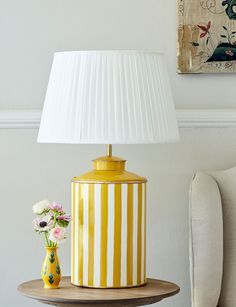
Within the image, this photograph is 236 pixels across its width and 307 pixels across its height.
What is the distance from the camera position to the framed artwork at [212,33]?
8.54ft

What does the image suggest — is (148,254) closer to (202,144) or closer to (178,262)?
(178,262)

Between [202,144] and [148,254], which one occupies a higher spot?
[202,144]

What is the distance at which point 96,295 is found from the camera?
2.13 m

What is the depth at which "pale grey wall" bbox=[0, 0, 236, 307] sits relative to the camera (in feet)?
8.65

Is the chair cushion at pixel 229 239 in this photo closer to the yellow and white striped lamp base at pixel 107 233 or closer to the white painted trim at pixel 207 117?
the white painted trim at pixel 207 117

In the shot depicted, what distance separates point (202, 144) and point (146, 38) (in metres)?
0.42

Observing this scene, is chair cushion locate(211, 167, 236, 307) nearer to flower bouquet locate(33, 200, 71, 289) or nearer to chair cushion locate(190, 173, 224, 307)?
chair cushion locate(190, 173, 224, 307)

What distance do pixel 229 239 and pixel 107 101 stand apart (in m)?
0.65

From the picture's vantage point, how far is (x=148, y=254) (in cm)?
265

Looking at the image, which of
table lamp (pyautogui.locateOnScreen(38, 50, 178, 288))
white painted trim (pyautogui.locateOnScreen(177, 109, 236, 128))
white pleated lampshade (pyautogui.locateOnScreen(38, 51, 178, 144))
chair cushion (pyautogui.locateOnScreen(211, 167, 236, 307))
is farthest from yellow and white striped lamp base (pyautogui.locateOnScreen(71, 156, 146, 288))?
white painted trim (pyautogui.locateOnScreen(177, 109, 236, 128))

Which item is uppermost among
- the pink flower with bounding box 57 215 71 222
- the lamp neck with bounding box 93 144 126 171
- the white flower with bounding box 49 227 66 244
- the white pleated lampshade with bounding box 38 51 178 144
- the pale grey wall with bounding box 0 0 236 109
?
the pale grey wall with bounding box 0 0 236 109

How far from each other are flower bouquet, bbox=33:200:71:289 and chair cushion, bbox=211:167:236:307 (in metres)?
0.53

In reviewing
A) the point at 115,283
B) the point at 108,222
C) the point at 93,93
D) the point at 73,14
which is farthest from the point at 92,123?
the point at 73,14

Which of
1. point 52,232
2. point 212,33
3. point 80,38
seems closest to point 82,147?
point 80,38
